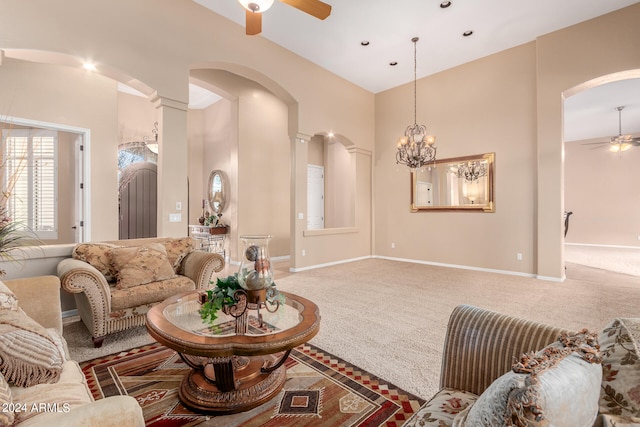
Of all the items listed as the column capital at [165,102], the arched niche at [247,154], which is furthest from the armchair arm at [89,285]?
the arched niche at [247,154]

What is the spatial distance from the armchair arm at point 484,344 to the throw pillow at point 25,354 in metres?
1.71

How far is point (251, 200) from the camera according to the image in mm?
6824

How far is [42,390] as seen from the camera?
3.88 ft

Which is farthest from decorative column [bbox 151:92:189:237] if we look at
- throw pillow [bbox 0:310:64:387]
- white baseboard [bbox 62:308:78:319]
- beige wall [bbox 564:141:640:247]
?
beige wall [bbox 564:141:640:247]

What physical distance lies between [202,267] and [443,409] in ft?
8.69

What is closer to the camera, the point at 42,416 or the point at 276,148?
the point at 42,416

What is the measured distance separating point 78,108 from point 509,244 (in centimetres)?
785

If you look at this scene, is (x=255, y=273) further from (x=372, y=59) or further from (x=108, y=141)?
(x=372, y=59)

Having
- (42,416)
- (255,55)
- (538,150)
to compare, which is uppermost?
(255,55)

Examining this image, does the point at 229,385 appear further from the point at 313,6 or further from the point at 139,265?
the point at 313,6

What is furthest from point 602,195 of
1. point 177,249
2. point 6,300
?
point 6,300

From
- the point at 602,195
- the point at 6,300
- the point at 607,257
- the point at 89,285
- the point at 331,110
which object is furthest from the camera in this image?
the point at 602,195

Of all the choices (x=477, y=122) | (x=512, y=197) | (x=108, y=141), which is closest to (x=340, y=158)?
(x=477, y=122)

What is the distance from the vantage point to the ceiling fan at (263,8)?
2.65 meters
